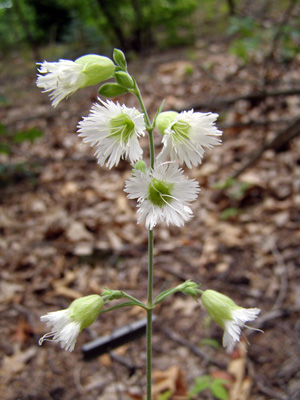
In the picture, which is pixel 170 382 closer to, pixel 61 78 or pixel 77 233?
pixel 77 233

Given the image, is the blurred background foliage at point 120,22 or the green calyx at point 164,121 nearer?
the green calyx at point 164,121

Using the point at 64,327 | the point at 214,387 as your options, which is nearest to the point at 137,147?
the point at 64,327

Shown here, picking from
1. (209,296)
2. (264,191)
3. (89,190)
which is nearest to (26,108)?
(89,190)

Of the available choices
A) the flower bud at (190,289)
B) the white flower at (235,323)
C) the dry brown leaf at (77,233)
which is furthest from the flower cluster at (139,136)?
the dry brown leaf at (77,233)

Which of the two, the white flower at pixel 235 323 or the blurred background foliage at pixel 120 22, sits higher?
the white flower at pixel 235 323

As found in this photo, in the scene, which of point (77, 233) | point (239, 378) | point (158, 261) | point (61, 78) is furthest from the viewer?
point (77, 233)

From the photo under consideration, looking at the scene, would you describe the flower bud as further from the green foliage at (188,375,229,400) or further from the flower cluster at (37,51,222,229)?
the green foliage at (188,375,229,400)

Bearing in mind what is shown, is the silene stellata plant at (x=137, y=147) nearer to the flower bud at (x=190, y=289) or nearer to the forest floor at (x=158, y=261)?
the flower bud at (x=190, y=289)
